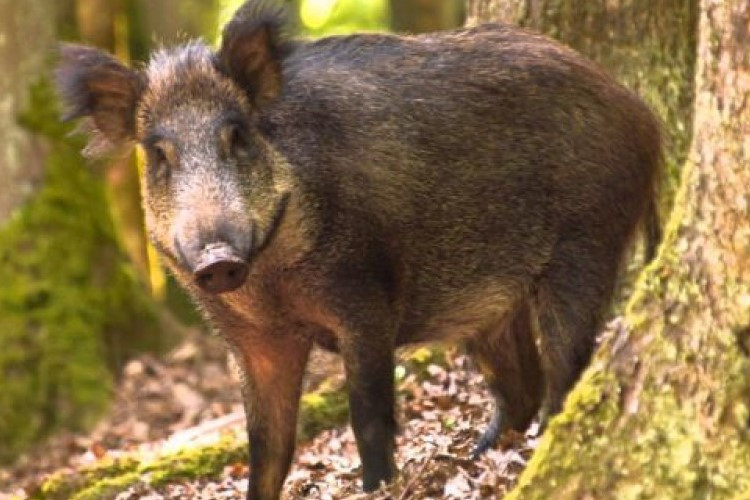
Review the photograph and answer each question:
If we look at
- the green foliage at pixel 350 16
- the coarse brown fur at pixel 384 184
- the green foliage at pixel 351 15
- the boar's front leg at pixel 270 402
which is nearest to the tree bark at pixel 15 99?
the coarse brown fur at pixel 384 184

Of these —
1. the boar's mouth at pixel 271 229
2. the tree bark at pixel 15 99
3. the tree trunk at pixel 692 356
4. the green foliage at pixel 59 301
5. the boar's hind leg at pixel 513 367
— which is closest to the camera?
the tree trunk at pixel 692 356

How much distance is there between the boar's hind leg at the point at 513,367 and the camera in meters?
8.10

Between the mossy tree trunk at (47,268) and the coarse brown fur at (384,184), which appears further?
the mossy tree trunk at (47,268)

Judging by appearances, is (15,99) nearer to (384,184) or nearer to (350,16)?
(384,184)

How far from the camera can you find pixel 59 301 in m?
12.9

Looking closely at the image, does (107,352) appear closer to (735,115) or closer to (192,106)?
(192,106)

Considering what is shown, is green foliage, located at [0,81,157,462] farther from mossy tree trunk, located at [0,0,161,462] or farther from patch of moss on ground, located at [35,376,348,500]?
patch of moss on ground, located at [35,376,348,500]

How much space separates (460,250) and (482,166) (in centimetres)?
41

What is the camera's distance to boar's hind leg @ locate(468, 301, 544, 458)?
8.10 metres

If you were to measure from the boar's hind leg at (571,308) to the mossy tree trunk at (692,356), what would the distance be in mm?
2361

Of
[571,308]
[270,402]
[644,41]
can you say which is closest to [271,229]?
[270,402]

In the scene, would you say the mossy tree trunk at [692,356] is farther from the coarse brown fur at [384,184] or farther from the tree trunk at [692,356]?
the coarse brown fur at [384,184]

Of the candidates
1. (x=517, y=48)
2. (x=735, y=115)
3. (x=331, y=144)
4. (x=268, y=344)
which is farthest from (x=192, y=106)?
(x=735, y=115)

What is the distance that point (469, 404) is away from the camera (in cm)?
904
